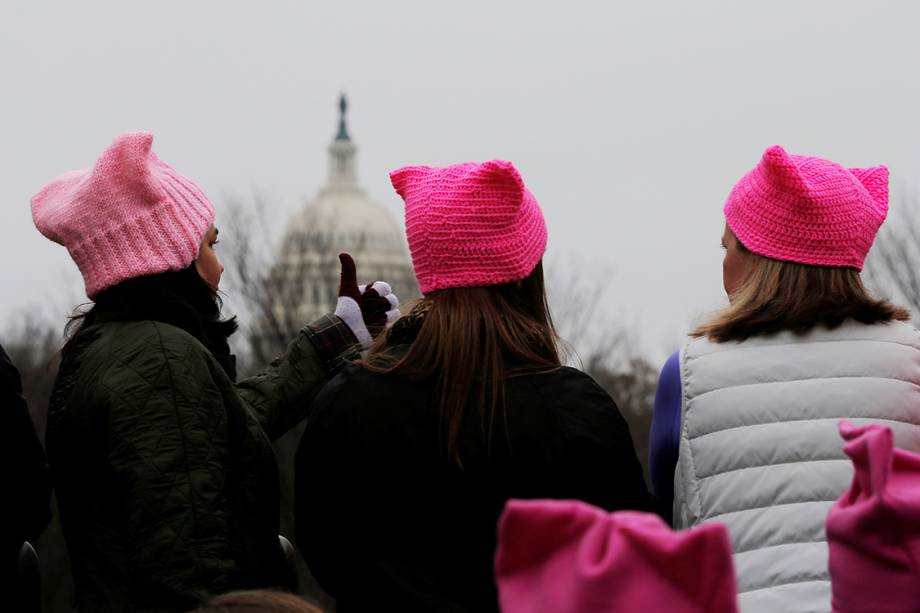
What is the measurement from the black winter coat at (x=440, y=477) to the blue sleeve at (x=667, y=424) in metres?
0.14

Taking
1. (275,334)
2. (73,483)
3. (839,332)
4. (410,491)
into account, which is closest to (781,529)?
(839,332)

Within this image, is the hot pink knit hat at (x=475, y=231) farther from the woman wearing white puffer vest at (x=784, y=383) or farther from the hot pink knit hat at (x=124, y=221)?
the hot pink knit hat at (x=124, y=221)

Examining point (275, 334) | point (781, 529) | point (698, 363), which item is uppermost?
point (698, 363)

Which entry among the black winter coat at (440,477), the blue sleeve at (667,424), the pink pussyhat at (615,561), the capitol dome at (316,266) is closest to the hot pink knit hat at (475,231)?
the black winter coat at (440,477)

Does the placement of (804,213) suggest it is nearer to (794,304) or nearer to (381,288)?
(794,304)

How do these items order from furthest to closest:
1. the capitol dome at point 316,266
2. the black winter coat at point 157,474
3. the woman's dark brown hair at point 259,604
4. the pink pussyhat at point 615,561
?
the capitol dome at point 316,266 < the black winter coat at point 157,474 < the woman's dark brown hair at point 259,604 < the pink pussyhat at point 615,561

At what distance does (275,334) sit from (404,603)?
30365 mm

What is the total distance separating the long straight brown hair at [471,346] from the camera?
4.32 meters

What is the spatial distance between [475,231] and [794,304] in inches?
34.0

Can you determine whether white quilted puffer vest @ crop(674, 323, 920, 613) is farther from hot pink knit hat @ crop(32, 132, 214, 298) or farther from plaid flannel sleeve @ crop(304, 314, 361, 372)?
hot pink knit hat @ crop(32, 132, 214, 298)

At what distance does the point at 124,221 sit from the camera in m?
4.86

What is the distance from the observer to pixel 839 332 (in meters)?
4.44

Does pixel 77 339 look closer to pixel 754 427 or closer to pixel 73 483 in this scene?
pixel 73 483

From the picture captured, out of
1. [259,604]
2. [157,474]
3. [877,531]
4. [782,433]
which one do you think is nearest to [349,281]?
[157,474]
